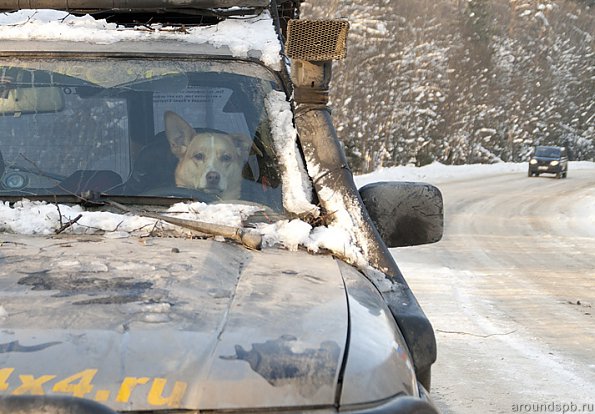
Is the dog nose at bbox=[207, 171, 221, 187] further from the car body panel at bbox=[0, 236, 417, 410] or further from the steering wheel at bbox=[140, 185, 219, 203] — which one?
the car body panel at bbox=[0, 236, 417, 410]

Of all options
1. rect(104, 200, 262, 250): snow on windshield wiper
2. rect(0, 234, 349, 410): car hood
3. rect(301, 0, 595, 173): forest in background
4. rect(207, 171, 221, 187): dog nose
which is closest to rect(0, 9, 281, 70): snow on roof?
rect(207, 171, 221, 187): dog nose

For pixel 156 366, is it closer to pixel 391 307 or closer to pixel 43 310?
pixel 43 310

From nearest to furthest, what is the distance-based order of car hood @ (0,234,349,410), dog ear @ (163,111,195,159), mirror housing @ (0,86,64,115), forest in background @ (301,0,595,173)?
car hood @ (0,234,349,410) < dog ear @ (163,111,195,159) < mirror housing @ (0,86,64,115) < forest in background @ (301,0,595,173)

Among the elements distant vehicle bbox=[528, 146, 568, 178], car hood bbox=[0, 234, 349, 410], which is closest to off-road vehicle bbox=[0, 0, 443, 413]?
car hood bbox=[0, 234, 349, 410]

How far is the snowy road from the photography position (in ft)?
21.7

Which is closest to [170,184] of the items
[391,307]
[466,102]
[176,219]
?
[176,219]

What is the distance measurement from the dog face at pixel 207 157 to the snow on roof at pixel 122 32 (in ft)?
1.02

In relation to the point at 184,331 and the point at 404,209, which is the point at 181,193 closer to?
the point at 404,209

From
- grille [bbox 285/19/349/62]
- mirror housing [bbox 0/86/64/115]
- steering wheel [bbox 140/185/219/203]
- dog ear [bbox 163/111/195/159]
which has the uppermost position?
grille [bbox 285/19/349/62]

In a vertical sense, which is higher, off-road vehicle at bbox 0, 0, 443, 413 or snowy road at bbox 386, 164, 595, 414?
off-road vehicle at bbox 0, 0, 443, 413

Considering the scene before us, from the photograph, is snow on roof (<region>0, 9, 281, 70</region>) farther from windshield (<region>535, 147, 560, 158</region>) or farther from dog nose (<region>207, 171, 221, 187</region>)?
windshield (<region>535, 147, 560, 158</region>)

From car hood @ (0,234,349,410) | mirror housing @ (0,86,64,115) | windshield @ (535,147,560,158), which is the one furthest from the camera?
windshield @ (535,147,560,158)

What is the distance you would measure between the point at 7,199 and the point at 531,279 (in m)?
10.8

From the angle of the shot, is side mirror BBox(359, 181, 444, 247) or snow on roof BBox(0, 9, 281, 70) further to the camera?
snow on roof BBox(0, 9, 281, 70)
